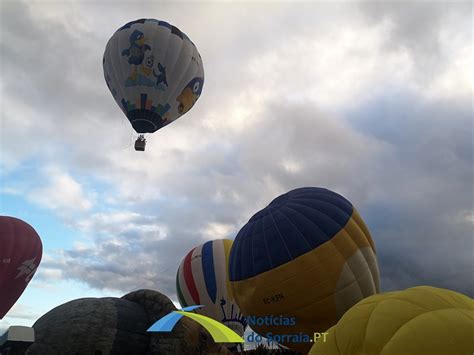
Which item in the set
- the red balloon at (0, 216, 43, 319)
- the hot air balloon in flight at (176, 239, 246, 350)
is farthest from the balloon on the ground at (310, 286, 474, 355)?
the red balloon at (0, 216, 43, 319)

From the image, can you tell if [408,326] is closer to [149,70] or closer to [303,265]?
[303,265]

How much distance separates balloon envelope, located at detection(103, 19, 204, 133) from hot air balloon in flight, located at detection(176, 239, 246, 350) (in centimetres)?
748

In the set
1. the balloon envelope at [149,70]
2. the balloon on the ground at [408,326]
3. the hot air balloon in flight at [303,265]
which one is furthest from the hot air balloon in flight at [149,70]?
Answer: the balloon on the ground at [408,326]

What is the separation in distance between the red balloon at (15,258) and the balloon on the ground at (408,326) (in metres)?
A: 20.2

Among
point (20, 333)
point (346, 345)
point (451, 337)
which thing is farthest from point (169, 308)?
point (451, 337)

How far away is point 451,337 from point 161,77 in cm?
1937

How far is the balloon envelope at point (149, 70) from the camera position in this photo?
2223 centimetres

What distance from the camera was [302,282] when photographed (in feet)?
40.9

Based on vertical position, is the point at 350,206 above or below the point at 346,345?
above

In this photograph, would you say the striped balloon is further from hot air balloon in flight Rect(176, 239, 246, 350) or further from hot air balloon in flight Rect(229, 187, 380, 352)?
hot air balloon in flight Rect(229, 187, 380, 352)

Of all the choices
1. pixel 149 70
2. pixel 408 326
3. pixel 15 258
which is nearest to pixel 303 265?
pixel 408 326

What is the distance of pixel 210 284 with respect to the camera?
76.3 feet

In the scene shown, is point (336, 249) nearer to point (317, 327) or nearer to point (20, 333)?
point (317, 327)

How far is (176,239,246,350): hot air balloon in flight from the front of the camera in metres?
22.5
